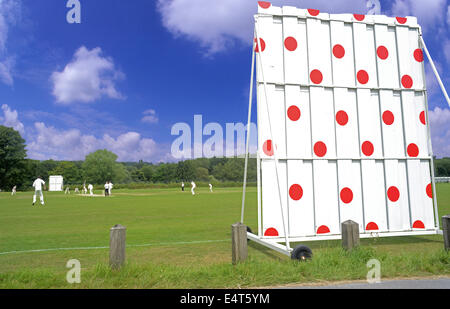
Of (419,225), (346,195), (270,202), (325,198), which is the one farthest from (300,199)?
(419,225)

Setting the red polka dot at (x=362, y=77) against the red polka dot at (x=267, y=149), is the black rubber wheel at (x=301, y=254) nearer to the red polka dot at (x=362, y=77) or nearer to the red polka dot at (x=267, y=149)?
the red polka dot at (x=267, y=149)

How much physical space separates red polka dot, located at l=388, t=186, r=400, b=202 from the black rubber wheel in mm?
3095

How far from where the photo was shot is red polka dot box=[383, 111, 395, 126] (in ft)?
23.4

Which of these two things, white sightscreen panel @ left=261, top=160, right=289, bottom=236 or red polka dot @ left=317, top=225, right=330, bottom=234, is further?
red polka dot @ left=317, top=225, right=330, bottom=234

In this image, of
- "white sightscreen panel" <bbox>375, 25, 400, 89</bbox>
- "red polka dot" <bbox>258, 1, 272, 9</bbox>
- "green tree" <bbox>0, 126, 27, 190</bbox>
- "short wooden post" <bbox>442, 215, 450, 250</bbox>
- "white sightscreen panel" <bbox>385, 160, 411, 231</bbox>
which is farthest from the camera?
"green tree" <bbox>0, 126, 27, 190</bbox>

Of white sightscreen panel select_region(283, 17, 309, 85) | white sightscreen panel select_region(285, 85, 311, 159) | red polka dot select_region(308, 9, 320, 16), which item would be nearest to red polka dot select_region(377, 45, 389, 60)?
red polka dot select_region(308, 9, 320, 16)

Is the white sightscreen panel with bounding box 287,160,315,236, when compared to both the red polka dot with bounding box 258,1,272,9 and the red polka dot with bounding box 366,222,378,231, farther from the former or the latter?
the red polka dot with bounding box 258,1,272,9

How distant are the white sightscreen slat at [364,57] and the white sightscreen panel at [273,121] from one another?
1935mm

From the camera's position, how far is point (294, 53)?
6.70 meters

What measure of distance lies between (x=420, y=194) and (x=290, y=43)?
4.40 meters

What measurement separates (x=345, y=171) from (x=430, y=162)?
219 cm

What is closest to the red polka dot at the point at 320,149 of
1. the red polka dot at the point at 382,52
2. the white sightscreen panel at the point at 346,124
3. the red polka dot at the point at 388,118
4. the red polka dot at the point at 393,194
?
the white sightscreen panel at the point at 346,124

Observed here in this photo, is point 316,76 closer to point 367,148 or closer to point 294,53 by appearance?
point 294,53

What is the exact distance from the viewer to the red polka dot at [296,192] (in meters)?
6.42
